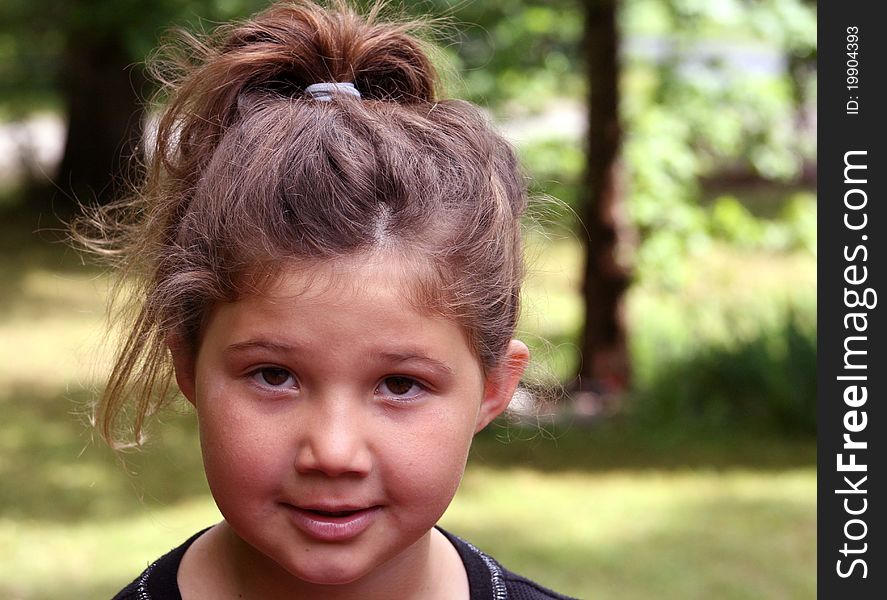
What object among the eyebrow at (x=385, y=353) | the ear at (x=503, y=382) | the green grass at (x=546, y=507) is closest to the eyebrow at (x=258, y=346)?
the eyebrow at (x=385, y=353)

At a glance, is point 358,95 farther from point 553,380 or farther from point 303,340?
Answer: point 553,380

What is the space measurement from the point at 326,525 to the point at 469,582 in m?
0.51

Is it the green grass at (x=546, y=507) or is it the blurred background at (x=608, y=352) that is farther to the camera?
the blurred background at (x=608, y=352)

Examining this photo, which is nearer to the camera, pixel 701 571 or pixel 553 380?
pixel 553 380

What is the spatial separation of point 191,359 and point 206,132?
394 millimetres

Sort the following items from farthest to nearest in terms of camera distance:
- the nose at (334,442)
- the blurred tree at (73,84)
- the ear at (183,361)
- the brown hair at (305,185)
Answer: the blurred tree at (73,84)
the ear at (183,361)
the brown hair at (305,185)
the nose at (334,442)

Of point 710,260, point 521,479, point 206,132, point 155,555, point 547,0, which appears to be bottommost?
point 155,555

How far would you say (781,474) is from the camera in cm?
624

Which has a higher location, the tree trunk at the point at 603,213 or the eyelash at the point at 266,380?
the tree trunk at the point at 603,213

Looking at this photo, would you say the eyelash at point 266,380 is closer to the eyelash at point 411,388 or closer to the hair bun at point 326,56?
the eyelash at point 411,388

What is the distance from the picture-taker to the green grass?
5.00m

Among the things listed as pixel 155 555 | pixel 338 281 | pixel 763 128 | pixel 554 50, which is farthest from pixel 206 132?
pixel 763 128

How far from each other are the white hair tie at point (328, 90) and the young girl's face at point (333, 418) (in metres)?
0.38

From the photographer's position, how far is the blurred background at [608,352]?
17.0 feet
